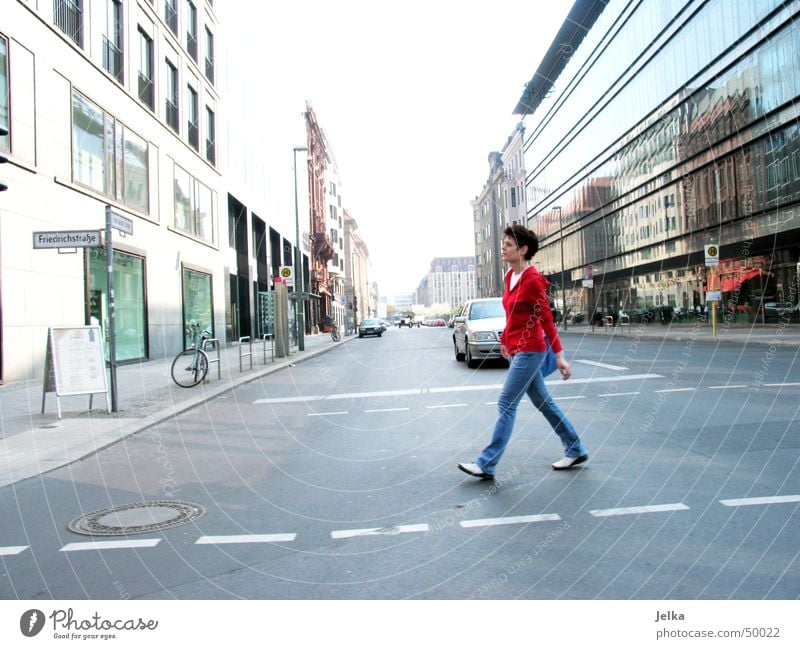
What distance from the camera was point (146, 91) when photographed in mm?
21031

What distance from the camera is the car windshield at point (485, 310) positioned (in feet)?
50.7

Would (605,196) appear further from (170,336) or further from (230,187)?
(170,336)

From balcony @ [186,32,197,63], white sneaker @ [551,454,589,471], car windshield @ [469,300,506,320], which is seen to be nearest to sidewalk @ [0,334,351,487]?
white sneaker @ [551,454,589,471]

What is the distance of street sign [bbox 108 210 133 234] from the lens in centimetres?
886

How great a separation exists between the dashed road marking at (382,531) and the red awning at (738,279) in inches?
1116

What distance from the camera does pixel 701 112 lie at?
2875 cm

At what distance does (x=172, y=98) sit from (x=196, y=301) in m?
7.30

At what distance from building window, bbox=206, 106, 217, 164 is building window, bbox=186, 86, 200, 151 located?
1.40 meters

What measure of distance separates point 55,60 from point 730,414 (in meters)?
15.2

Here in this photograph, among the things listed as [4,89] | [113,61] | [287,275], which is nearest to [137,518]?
[4,89]

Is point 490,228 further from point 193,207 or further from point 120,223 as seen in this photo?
point 120,223

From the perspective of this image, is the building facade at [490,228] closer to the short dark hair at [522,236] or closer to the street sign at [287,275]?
the street sign at [287,275]

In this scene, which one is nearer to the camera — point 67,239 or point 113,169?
point 67,239

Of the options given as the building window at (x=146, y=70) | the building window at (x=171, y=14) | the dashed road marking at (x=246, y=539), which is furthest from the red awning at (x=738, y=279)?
the dashed road marking at (x=246, y=539)
